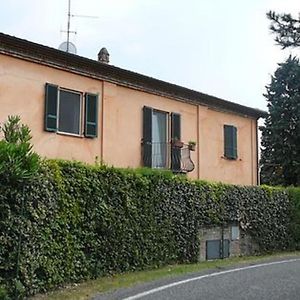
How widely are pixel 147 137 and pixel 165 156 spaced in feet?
3.77

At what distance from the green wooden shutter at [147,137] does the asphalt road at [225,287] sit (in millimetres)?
6685

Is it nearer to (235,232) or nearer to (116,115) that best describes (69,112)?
(116,115)

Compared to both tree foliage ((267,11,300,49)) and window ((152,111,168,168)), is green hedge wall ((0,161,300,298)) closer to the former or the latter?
window ((152,111,168,168))

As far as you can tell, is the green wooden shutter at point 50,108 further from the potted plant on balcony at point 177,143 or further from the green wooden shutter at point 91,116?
the potted plant on balcony at point 177,143

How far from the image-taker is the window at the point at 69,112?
16062mm

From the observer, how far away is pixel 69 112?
667 inches

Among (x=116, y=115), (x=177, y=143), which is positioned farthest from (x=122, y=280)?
(x=177, y=143)

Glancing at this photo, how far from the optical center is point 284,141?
3241cm

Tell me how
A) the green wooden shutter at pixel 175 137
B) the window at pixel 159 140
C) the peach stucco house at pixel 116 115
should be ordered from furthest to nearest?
the green wooden shutter at pixel 175 137 → the window at pixel 159 140 → the peach stucco house at pixel 116 115

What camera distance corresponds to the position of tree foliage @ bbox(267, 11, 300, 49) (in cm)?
983

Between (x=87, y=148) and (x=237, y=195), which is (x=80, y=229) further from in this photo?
(x=237, y=195)

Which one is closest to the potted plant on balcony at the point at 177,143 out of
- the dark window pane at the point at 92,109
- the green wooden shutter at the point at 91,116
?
the green wooden shutter at the point at 91,116

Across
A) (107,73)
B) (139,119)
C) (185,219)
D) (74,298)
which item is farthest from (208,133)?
(74,298)

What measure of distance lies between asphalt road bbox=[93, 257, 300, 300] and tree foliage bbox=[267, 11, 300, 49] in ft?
14.7
